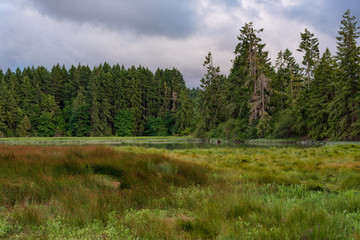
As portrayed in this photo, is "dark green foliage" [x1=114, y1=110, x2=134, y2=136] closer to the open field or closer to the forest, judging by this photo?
the forest

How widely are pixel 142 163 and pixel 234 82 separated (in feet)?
144

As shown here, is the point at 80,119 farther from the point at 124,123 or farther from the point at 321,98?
the point at 321,98

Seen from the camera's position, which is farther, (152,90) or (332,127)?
(152,90)

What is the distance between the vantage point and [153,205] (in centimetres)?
418

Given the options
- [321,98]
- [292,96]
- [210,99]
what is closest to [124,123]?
[210,99]

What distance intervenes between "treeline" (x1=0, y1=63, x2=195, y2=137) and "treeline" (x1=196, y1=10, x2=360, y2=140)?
1925cm

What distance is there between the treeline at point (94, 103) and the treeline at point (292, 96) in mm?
19246

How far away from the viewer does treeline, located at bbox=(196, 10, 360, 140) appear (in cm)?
2827

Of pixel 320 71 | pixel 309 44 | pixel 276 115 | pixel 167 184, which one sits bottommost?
pixel 167 184

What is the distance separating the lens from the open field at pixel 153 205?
2.95 metres

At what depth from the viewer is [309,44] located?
42.0 metres

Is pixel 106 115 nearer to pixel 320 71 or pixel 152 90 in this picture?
pixel 152 90

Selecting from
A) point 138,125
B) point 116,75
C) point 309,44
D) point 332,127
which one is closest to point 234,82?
point 309,44

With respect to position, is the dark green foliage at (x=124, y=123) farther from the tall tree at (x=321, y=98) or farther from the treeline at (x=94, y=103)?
the tall tree at (x=321, y=98)
